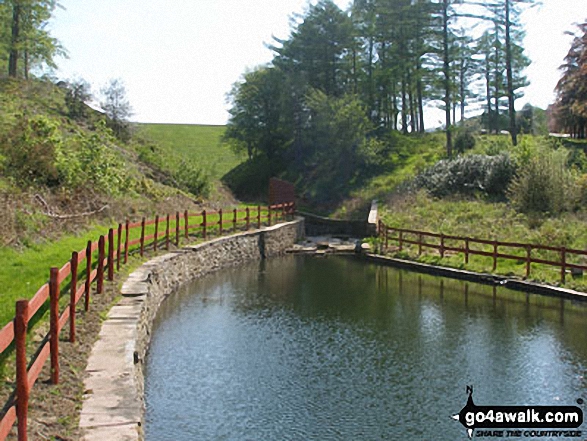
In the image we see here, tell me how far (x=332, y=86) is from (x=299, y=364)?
35.2 m

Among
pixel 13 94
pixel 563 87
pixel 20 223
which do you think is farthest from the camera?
pixel 563 87

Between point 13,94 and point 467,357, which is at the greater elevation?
point 13,94

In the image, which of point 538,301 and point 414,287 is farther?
point 414,287

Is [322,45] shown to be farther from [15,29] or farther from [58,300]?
[58,300]

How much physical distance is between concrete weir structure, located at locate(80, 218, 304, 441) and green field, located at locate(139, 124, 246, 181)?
27844 millimetres

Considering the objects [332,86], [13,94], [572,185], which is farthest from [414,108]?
[13,94]

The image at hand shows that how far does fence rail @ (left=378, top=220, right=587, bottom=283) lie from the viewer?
57.1 ft

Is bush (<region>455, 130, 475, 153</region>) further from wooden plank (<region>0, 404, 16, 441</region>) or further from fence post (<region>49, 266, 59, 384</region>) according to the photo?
wooden plank (<region>0, 404, 16, 441</region>)

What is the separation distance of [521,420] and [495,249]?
37.8 ft

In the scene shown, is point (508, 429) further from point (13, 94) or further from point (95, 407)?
point (13, 94)

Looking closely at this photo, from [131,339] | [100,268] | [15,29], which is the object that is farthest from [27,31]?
[131,339]

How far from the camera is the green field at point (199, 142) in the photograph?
5241 centimetres

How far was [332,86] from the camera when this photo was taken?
1718 inches

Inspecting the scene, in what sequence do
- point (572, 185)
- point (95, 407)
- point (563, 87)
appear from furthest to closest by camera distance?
point (563, 87) < point (572, 185) < point (95, 407)
